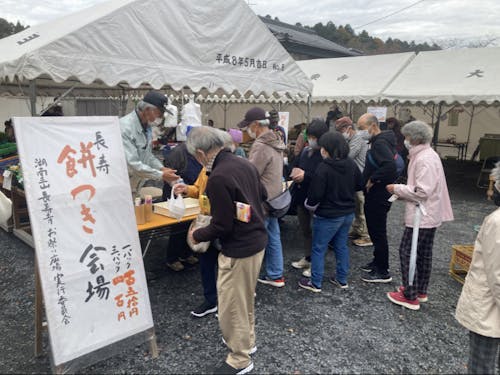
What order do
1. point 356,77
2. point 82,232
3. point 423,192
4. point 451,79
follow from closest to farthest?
point 82,232 → point 423,192 → point 451,79 → point 356,77

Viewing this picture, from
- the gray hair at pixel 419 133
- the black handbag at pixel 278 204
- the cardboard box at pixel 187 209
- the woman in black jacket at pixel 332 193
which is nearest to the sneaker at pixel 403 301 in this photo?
the woman in black jacket at pixel 332 193

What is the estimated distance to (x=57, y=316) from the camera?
1.96m

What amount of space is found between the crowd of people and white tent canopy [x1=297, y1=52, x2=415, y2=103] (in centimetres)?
550

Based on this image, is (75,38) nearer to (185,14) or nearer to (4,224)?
(185,14)

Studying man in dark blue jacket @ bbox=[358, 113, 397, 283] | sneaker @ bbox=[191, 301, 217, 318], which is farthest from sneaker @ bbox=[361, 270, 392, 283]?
sneaker @ bbox=[191, 301, 217, 318]

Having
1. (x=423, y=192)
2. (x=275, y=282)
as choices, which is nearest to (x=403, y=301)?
(x=423, y=192)

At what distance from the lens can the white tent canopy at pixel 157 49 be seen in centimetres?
315

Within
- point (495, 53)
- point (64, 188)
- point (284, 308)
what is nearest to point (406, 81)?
point (495, 53)

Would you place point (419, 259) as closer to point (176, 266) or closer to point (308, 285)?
point (308, 285)

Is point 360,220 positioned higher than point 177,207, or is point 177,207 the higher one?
point 177,207

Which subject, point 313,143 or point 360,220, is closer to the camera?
point 313,143

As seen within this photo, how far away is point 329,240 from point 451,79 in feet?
23.6

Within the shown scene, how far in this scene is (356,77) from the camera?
1012 cm

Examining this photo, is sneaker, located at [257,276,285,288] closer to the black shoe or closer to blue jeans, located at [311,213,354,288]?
blue jeans, located at [311,213,354,288]
